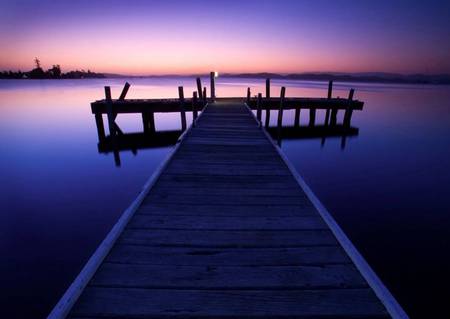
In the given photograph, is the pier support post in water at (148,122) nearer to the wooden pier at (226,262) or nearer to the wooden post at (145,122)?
the wooden post at (145,122)

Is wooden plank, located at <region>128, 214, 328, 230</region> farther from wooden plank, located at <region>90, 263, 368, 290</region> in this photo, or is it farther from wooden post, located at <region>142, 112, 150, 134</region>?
wooden post, located at <region>142, 112, 150, 134</region>

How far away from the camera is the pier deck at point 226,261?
2.13 meters

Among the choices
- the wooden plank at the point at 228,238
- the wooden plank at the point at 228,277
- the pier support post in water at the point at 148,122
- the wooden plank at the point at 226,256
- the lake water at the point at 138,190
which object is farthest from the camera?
the pier support post in water at the point at 148,122

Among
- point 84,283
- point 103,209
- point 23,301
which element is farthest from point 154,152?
point 84,283

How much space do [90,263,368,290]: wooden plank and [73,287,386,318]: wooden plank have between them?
6 centimetres

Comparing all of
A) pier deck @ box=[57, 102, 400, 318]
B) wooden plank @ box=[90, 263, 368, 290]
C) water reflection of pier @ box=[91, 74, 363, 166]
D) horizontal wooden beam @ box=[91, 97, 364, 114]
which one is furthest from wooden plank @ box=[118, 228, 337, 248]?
horizontal wooden beam @ box=[91, 97, 364, 114]

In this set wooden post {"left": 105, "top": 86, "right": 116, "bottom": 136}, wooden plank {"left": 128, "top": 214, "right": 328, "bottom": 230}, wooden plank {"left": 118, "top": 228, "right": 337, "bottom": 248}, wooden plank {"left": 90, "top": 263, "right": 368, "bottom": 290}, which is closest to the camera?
wooden plank {"left": 90, "top": 263, "right": 368, "bottom": 290}

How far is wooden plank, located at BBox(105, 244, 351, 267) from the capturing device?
262cm

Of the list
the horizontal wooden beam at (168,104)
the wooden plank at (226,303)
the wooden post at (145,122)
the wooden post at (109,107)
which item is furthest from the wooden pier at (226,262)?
the wooden post at (145,122)

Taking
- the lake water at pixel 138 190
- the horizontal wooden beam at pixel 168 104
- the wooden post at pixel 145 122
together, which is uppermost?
the horizontal wooden beam at pixel 168 104

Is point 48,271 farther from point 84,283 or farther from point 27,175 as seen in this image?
point 27,175

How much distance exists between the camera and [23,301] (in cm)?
453

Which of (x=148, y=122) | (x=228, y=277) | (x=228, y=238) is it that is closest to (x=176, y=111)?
(x=148, y=122)

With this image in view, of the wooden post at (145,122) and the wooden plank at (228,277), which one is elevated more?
the wooden plank at (228,277)
